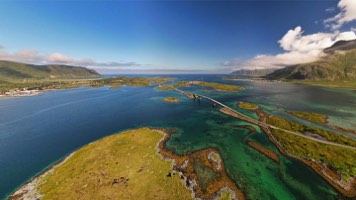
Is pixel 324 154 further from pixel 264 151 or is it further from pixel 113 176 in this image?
pixel 113 176

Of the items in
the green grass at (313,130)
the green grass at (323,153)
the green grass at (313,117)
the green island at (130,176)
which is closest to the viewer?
the green island at (130,176)

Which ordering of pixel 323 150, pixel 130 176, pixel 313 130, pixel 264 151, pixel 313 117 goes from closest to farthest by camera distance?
pixel 130 176 → pixel 323 150 → pixel 264 151 → pixel 313 130 → pixel 313 117

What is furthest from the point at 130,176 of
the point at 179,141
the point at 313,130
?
the point at 313,130

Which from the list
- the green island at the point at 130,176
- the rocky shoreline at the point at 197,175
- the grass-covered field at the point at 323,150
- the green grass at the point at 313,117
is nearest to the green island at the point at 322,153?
the grass-covered field at the point at 323,150

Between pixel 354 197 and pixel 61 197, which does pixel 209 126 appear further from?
pixel 61 197

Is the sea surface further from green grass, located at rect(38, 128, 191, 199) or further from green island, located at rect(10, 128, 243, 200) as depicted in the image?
green grass, located at rect(38, 128, 191, 199)

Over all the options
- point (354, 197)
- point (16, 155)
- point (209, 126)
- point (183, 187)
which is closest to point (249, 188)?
point (183, 187)

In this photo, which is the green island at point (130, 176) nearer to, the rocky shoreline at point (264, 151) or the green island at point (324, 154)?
the rocky shoreline at point (264, 151)

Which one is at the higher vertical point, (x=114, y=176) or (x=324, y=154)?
(x=324, y=154)
